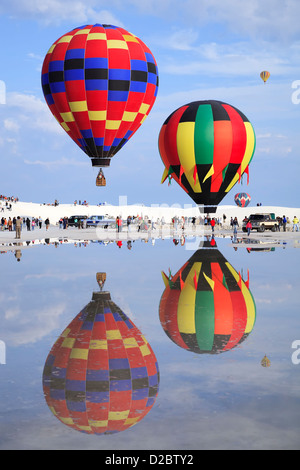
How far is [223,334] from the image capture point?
38.0 feet

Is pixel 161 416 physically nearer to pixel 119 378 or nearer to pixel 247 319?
pixel 119 378

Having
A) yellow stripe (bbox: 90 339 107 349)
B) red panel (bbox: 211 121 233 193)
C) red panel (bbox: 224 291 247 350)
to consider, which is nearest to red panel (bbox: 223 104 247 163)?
red panel (bbox: 211 121 233 193)

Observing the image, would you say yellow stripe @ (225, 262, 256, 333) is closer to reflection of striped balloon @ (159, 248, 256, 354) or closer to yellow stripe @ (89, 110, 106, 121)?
reflection of striped balloon @ (159, 248, 256, 354)

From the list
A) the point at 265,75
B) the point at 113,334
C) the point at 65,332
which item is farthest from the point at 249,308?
the point at 265,75

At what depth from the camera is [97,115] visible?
39.5m

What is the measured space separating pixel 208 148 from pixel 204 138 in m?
0.72

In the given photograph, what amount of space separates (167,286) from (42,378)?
9.37 meters

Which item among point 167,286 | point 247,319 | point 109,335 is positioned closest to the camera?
point 109,335

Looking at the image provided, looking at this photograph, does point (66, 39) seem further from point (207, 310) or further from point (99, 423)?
point (99, 423)

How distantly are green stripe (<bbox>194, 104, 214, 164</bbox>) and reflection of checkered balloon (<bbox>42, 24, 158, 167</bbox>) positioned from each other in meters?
7.30

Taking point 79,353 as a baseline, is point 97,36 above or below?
above

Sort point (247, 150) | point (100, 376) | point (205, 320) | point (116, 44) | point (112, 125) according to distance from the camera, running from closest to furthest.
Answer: point (100, 376) → point (205, 320) → point (116, 44) → point (112, 125) → point (247, 150)

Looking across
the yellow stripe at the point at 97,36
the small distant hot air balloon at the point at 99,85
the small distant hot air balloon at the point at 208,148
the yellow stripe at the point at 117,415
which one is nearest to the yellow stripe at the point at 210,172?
the small distant hot air balloon at the point at 208,148

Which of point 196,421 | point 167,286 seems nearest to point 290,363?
point 196,421
